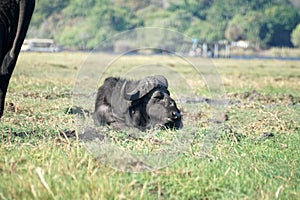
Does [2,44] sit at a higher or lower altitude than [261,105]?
higher

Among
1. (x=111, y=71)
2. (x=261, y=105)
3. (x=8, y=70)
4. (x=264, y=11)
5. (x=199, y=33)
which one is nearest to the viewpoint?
(x=8, y=70)

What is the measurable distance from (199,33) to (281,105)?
5361 cm

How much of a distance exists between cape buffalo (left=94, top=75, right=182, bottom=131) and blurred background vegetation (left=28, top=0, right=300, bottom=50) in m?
54.6

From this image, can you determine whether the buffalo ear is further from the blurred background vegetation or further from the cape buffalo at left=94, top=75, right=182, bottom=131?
the blurred background vegetation

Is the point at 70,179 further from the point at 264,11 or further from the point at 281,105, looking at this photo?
the point at 264,11

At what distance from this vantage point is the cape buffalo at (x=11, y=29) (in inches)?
210

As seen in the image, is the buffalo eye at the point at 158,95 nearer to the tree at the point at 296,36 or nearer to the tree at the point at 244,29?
the tree at the point at 296,36

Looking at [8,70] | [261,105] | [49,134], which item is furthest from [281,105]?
[8,70]

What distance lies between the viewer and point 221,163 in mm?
5184

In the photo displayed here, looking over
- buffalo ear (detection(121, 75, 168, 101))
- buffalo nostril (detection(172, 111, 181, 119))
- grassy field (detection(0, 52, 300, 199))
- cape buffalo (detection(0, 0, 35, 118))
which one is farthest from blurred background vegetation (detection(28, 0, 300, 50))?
cape buffalo (detection(0, 0, 35, 118))

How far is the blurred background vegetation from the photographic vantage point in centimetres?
6488

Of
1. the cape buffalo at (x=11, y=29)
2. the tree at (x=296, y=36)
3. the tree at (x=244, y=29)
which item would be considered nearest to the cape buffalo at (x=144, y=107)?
the cape buffalo at (x=11, y=29)

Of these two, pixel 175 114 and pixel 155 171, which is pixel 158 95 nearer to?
pixel 175 114

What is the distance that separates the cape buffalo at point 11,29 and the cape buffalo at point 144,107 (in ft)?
4.98
